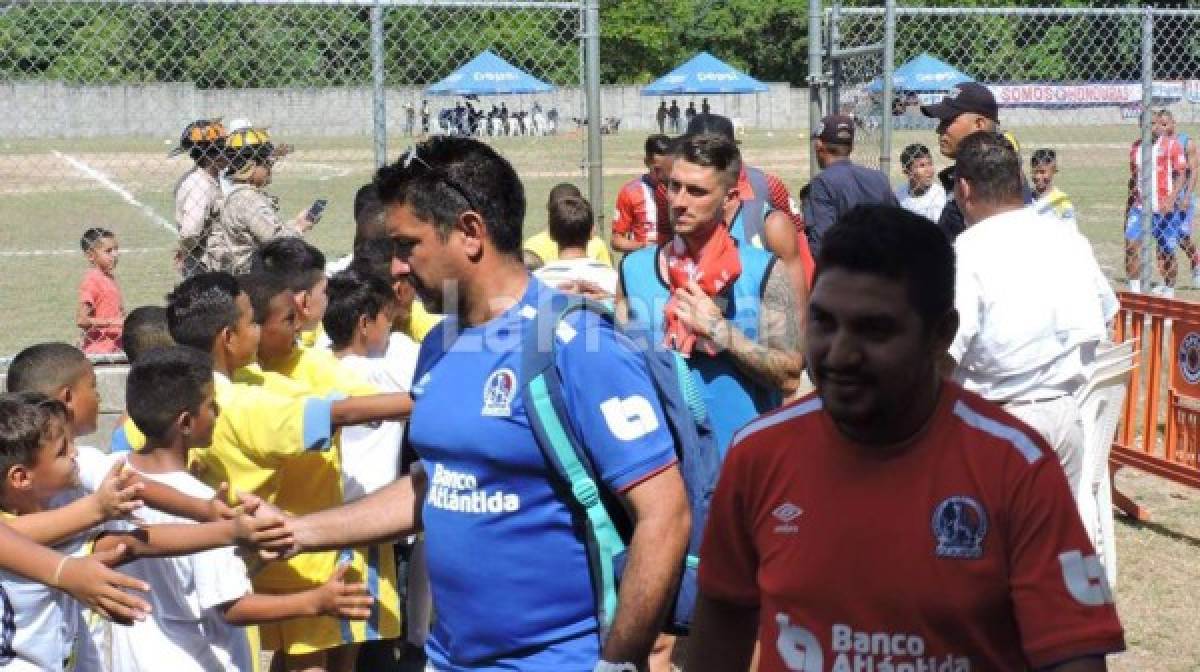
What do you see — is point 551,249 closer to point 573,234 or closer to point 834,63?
point 573,234

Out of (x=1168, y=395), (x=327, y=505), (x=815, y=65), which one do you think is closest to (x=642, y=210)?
(x=815, y=65)

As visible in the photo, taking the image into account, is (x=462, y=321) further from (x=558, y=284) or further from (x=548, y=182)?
(x=548, y=182)

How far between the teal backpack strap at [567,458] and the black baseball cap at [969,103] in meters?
4.84

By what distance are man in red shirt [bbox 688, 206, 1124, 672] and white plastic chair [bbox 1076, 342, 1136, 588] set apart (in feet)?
15.6

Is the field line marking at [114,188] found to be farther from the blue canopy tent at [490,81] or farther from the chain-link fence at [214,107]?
the blue canopy tent at [490,81]

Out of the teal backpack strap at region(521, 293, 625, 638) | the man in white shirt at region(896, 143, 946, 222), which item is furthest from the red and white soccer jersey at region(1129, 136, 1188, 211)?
the teal backpack strap at region(521, 293, 625, 638)

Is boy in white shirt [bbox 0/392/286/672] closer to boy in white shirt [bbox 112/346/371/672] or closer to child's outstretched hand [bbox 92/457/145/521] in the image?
child's outstretched hand [bbox 92/457/145/521]

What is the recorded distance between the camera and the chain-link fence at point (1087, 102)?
12.7m

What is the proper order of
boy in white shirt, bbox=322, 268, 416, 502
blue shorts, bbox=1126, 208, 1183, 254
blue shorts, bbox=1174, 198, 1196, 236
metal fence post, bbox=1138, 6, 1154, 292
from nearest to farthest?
boy in white shirt, bbox=322, 268, 416, 502
metal fence post, bbox=1138, 6, 1154, 292
blue shorts, bbox=1126, 208, 1183, 254
blue shorts, bbox=1174, 198, 1196, 236

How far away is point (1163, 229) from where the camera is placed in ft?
57.5

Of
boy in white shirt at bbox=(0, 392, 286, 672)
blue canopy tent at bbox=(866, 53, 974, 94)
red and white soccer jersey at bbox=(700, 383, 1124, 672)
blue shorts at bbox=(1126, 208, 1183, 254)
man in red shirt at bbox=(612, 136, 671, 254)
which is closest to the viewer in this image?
red and white soccer jersey at bbox=(700, 383, 1124, 672)

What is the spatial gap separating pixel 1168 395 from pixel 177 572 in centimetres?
649

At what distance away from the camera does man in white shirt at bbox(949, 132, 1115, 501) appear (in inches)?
232

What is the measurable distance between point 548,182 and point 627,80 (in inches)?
1782
